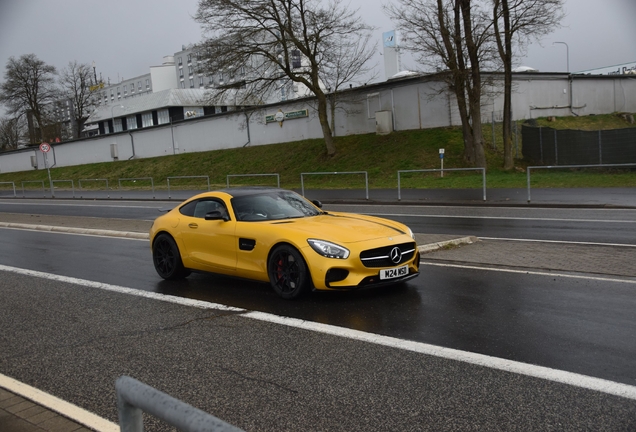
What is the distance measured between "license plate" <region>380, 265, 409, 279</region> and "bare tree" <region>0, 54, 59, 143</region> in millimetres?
74336

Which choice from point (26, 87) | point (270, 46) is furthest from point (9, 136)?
point (270, 46)

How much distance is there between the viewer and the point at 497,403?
421 cm

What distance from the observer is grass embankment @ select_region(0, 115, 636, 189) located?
82.6 feet

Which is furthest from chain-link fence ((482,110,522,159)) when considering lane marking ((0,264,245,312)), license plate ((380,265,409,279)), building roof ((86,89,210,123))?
building roof ((86,89,210,123))

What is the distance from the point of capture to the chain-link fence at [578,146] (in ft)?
90.2

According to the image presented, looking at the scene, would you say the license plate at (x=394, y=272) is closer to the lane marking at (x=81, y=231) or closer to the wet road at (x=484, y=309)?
the wet road at (x=484, y=309)

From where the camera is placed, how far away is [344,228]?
766 cm

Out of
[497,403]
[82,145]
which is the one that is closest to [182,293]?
[497,403]

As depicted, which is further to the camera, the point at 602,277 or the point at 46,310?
the point at 602,277

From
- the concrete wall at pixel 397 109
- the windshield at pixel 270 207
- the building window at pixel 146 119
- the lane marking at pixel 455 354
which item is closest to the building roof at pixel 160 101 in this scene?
the building window at pixel 146 119

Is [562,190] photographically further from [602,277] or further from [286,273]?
[286,273]

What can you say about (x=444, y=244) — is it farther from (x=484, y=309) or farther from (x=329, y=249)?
(x=329, y=249)

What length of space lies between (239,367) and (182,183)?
35.4 m

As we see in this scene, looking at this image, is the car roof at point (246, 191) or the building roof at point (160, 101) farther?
the building roof at point (160, 101)
